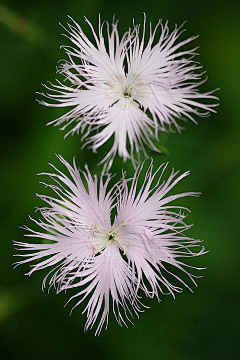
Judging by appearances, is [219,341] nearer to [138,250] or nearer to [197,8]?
[138,250]

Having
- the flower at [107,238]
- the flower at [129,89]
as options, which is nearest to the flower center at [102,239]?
the flower at [107,238]

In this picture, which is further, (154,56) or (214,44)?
(214,44)

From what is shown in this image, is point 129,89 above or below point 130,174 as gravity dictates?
above

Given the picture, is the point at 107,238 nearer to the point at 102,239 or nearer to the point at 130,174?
the point at 102,239

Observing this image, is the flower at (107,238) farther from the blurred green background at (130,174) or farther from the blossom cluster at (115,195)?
the blurred green background at (130,174)

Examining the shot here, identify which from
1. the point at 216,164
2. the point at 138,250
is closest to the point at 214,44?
the point at 216,164

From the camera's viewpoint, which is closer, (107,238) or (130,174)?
(107,238)

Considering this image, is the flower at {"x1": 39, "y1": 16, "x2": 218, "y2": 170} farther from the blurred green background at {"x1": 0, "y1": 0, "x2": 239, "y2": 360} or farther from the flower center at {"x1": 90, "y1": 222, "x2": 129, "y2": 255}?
the blurred green background at {"x1": 0, "y1": 0, "x2": 239, "y2": 360}

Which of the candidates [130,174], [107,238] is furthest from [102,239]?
[130,174]
